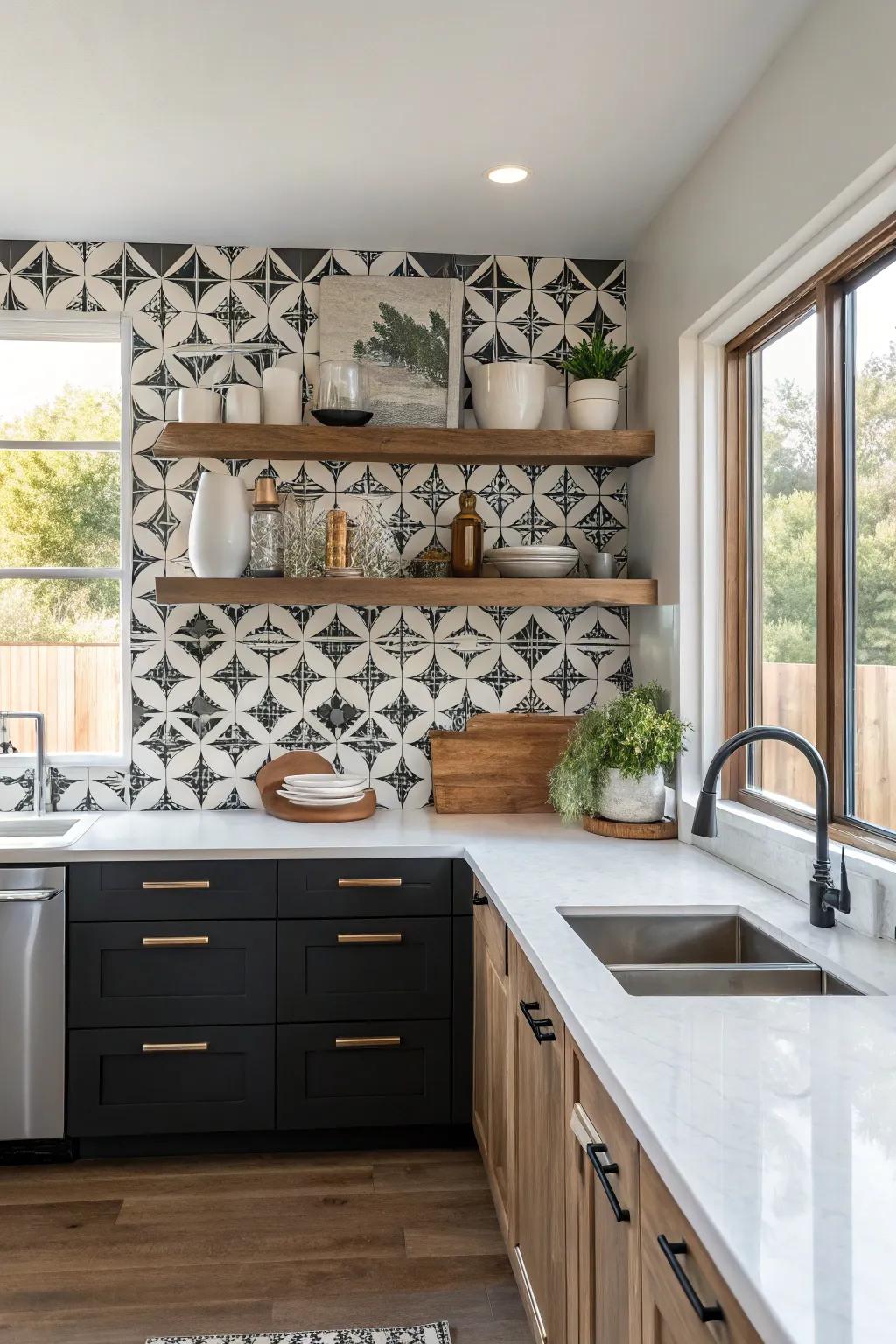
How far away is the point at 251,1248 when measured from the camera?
8.34 ft

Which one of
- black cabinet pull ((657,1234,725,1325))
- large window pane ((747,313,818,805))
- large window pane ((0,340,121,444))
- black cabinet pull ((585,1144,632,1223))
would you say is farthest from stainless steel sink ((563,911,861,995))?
large window pane ((0,340,121,444))

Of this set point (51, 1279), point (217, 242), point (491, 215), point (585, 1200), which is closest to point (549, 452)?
point (491, 215)

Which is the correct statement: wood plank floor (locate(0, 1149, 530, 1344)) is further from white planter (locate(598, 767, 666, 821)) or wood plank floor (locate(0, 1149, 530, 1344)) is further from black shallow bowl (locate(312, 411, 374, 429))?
black shallow bowl (locate(312, 411, 374, 429))

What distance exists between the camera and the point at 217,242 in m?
3.51

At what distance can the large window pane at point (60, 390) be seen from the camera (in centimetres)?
356

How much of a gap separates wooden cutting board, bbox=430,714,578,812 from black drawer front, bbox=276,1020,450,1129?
2.63 ft

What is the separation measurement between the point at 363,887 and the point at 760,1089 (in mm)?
1725

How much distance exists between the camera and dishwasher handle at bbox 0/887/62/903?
113 inches

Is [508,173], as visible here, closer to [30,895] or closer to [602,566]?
[602,566]

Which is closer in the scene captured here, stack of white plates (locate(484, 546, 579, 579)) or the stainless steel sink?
the stainless steel sink

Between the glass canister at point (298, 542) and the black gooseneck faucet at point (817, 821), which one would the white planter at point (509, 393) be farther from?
the black gooseneck faucet at point (817, 821)

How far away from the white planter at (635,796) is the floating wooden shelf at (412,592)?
547 millimetres

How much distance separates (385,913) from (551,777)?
70cm

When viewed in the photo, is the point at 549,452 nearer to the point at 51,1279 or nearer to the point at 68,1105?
the point at 68,1105
